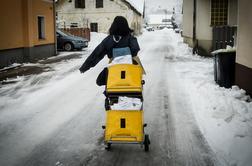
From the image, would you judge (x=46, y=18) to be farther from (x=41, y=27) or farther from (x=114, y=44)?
(x=114, y=44)

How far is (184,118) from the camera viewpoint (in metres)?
7.55

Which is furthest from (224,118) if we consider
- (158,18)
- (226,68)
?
(158,18)

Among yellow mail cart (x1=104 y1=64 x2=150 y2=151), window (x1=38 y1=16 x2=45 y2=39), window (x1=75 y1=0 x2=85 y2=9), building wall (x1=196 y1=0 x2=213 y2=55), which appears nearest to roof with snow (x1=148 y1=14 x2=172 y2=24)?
window (x1=75 y1=0 x2=85 y2=9)

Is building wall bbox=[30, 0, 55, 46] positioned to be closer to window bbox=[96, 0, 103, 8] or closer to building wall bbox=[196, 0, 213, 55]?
building wall bbox=[196, 0, 213, 55]

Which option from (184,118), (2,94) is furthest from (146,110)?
(2,94)

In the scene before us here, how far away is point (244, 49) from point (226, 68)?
4.28 ft

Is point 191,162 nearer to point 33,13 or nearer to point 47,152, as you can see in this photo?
point 47,152

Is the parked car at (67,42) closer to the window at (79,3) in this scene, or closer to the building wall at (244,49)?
the building wall at (244,49)

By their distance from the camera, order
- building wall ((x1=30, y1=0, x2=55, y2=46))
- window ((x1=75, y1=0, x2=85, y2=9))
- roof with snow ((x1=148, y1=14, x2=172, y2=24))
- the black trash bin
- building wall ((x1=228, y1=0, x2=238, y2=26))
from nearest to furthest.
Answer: the black trash bin < building wall ((x1=30, y1=0, x2=55, y2=46)) < building wall ((x1=228, y1=0, x2=238, y2=26)) < window ((x1=75, y1=0, x2=85, y2=9)) < roof with snow ((x1=148, y1=14, x2=172, y2=24))

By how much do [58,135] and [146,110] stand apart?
7.83 feet

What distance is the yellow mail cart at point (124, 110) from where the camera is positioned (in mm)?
5250

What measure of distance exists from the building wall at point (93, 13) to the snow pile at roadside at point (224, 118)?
3658 cm

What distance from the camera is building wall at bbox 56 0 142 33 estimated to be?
47.2m

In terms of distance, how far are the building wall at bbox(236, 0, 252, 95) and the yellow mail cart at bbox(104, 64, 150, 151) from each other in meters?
4.46
